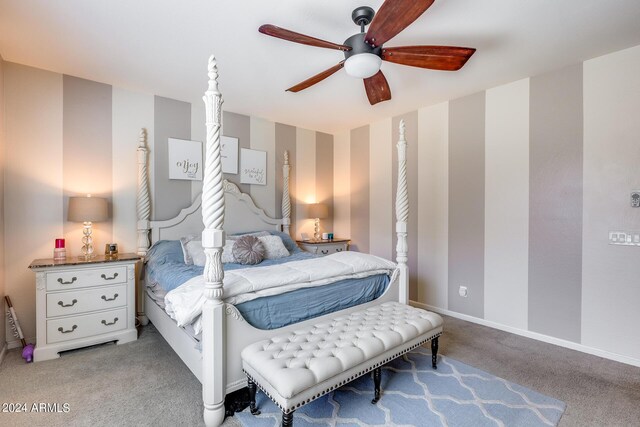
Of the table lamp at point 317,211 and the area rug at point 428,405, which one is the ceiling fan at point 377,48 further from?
the table lamp at point 317,211

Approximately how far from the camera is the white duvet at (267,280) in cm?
190

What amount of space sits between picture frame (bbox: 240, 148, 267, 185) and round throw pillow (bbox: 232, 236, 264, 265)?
3.88ft

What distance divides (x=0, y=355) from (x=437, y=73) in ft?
14.8

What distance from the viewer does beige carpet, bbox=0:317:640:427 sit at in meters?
1.86

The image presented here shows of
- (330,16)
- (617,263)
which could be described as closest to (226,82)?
(330,16)

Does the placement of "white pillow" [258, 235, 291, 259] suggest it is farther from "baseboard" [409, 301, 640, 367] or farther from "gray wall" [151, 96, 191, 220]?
"baseboard" [409, 301, 640, 367]

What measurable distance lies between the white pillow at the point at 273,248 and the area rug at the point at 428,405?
165cm

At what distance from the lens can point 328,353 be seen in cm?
177

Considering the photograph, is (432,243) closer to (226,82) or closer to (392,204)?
(392,204)

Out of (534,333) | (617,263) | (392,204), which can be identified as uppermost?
(392,204)

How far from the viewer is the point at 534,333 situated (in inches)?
121

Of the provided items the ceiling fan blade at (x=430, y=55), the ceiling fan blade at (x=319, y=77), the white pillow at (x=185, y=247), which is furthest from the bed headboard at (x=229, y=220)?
the ceiling fan blade at (x=430, y=55)

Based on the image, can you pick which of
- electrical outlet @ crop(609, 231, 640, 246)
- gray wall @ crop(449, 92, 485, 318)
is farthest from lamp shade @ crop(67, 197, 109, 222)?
electrical outlet @ crop(609, 231, 640, 246)

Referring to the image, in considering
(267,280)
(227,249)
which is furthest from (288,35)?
(227,249)
